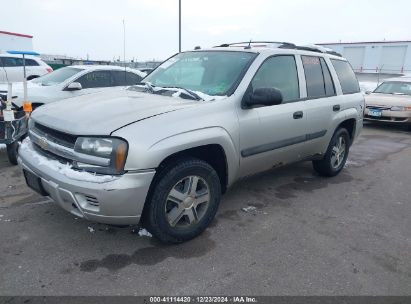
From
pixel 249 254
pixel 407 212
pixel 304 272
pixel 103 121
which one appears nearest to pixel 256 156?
pixel 249 254

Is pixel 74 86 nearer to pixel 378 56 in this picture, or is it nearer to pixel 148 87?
pixel 148 87

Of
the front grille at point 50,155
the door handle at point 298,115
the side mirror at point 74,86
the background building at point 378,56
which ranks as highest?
the background building at point 378,56

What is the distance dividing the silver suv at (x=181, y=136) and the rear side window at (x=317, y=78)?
17 millimetres

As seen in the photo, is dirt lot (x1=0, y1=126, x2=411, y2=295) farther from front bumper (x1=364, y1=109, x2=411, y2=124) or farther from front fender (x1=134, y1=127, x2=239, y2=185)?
front bumper (x1=364, y1=109, x2=411, y2=124)

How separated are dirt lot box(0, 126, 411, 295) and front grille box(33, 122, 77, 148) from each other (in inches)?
35.6

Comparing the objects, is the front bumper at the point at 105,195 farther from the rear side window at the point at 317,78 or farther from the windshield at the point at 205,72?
the rear side window at the point at 317,78

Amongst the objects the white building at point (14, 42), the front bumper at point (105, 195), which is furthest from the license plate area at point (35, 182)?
the white building at point (14, 42)

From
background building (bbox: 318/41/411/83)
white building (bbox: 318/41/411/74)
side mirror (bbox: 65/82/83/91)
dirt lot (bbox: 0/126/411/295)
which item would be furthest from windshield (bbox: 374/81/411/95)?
white building (bbox: 318/41/411/74)

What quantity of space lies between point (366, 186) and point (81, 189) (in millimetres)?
4016

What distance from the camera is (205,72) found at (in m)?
3.88

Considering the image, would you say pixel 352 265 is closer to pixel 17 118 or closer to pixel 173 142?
pixel 173 142

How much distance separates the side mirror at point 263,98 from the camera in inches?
134

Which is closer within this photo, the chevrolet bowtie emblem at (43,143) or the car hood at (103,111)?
the car hood at (103,111)

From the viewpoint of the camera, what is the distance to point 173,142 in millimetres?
2844
